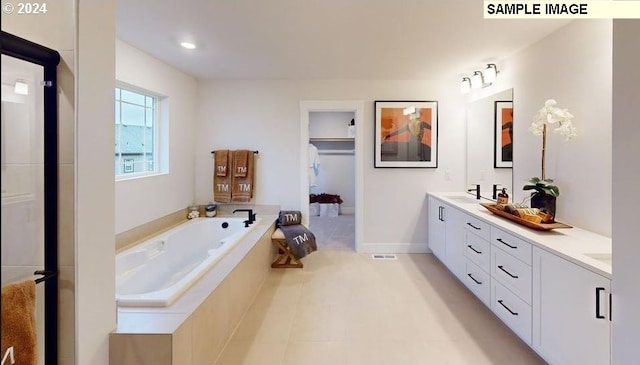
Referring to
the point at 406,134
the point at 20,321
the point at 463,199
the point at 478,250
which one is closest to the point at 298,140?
the point at 406,134

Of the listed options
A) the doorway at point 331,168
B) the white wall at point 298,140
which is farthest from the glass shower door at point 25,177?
the doorway at point 331,168

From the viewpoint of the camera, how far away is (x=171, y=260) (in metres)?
3.71

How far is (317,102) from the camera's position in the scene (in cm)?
475

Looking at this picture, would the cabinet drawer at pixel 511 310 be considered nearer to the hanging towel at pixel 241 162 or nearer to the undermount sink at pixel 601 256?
the undermount sink at pixel 601 256

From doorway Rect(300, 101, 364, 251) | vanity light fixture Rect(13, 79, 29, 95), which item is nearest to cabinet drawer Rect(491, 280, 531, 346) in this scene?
vanity light fixture Rect(13, 79, 29, 95)

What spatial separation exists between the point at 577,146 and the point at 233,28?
2738mm

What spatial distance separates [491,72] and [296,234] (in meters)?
2.80

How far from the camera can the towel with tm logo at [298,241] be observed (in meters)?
4.11

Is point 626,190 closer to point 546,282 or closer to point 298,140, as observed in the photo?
point 546,282

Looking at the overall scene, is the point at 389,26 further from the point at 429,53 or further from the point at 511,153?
the point at 511,153

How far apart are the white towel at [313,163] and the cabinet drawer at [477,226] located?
14.8ft

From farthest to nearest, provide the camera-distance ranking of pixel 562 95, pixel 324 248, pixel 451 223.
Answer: pixel 324 248
pixel 451 223
pixel 562 95

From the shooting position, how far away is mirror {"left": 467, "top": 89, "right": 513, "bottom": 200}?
3629 mm

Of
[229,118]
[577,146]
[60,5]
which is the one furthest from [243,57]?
[577,146]
